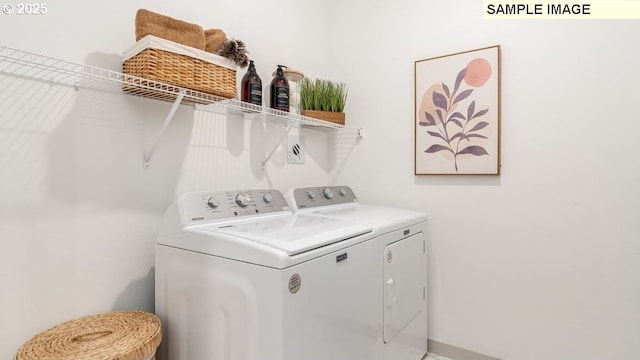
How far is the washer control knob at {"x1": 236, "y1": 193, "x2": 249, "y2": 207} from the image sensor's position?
4.99 feet

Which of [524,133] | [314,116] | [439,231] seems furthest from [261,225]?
[524,133]

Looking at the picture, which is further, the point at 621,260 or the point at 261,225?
the point at 621,260

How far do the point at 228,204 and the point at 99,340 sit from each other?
0.64 m

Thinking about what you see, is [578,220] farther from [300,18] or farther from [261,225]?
[300,18]

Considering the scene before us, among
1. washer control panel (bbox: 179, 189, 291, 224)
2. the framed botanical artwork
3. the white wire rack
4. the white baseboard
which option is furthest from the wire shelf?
the white baseboard

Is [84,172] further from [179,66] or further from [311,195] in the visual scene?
[311,195]

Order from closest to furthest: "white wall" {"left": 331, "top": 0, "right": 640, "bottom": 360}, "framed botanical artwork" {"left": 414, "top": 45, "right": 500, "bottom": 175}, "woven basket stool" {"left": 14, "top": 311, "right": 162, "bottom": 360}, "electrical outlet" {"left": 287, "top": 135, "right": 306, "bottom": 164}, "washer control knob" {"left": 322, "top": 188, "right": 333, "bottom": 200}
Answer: "woven basket stool" {"left": 14, "top": 311, "right": 162, "bottom": 360}, "white wall" {"left": 331, "top": 0, "right": 640, "bottom": 360}, "framed botanical artwork" {"left": 414, "top": 45, "right": 500, "bottom": 175}, "washer control knob" {"left": 322, "top": 188, "right": 333, "bottom": 200}, "electrical outlet" {"left": 287, "top": 135, "right": 306, "bottom": 164}

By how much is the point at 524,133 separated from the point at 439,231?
29.4 inches

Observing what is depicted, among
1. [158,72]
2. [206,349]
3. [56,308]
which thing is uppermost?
[158,72]

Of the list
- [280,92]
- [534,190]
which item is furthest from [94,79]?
[534,190]

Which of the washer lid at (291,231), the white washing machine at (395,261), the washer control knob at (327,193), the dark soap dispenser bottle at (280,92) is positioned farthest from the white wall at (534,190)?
the washer lid at (291,231)

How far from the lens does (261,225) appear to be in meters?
1.39

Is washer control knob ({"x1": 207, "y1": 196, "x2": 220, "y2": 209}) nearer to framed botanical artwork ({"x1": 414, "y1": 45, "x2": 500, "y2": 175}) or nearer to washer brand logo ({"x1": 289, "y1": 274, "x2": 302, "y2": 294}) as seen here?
washer brand logo ({"x1": 289, "y1": 274, "x2": 302, "y2": 294})

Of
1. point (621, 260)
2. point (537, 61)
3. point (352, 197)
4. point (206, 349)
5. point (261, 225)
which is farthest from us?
point (352, 197)
